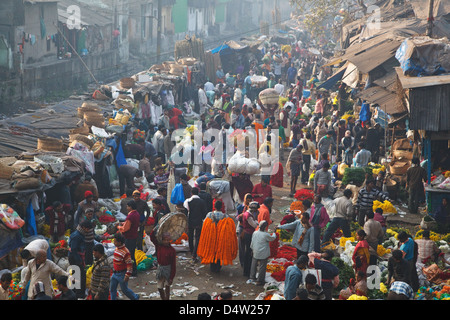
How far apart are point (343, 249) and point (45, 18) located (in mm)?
22202

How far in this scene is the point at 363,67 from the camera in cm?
1769

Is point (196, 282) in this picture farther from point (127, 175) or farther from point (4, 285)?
point (127, 175)

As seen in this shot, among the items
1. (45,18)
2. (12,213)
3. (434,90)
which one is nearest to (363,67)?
(434,90)

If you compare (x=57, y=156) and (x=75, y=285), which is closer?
(x=75, y=285)

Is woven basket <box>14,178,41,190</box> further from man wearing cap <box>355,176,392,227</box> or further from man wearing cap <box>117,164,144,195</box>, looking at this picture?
man wearing cap <box>355,176,392,227</box>

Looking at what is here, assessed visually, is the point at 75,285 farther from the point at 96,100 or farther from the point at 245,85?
the point at 245,85

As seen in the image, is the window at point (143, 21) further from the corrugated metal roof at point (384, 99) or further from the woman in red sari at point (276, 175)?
the woman in red sari at point (276, 175)

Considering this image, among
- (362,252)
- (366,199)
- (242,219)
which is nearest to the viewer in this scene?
(362,252)

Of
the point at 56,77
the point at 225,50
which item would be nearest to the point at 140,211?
the point at 56,77

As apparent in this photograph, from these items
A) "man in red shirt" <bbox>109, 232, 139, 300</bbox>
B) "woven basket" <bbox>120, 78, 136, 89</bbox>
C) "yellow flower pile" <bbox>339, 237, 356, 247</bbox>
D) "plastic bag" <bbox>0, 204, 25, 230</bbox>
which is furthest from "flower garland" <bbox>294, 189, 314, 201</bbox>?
"woven basket" <bbox>120, 78, 136, 89</bbox>

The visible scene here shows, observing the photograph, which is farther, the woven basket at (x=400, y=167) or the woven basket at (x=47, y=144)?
the woven basket at (x=400, y=167)

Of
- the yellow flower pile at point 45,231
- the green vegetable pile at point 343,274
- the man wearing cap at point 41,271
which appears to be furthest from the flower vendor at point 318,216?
the yellow flower pile at point 45,231

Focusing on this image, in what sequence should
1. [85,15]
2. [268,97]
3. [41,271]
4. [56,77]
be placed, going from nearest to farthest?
[41,271] < [268,97] < [56,77] < [85,15]

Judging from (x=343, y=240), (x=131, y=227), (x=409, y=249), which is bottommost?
A: (x=343, y=240)
